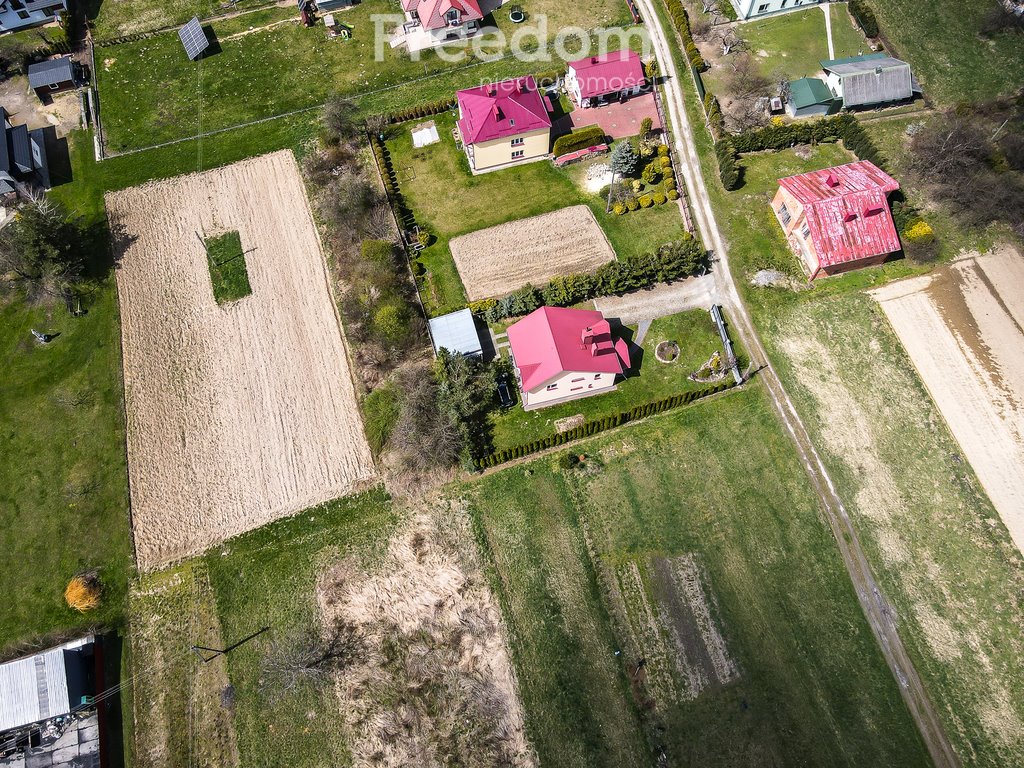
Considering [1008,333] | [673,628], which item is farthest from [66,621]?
[1008,333]

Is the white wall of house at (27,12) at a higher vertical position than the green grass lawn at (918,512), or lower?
higher

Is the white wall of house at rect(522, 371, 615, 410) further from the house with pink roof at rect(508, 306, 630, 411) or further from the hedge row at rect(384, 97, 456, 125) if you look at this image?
the hedge row at rect(384, 97, 456, 125)

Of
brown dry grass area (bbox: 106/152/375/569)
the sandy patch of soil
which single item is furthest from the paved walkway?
brown dry grass area (bbox: 106/152/375/569)

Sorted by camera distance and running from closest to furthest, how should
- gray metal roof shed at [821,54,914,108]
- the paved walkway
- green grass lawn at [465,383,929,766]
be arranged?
green grass lawn at [465,383,929,766], the paved walkway, gray metal roof shed at [821,54,914,108]

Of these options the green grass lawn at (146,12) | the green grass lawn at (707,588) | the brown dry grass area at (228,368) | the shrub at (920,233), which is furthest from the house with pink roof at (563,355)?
the green grass lawn at (146,12)

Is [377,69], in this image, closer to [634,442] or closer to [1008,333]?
[634,442]

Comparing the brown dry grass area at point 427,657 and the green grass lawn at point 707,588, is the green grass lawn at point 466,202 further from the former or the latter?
the brown dry grass area at point 427,657
